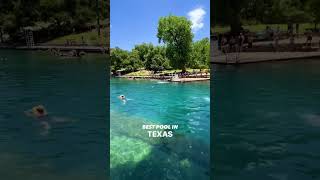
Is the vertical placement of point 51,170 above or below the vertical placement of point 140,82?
below

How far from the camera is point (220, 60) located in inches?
255

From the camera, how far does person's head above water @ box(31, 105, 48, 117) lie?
604cm

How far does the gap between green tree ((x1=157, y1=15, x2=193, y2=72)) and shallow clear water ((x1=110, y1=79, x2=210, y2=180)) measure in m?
0.38

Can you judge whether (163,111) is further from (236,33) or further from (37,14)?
(37,14)

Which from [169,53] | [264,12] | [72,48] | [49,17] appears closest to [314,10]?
[264,12]

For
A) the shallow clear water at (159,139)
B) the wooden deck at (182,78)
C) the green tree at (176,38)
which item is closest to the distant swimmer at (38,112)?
the shallow clear water at (159,139)

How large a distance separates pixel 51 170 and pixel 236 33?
2848 millimetres

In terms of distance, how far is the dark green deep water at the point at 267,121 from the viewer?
587cm

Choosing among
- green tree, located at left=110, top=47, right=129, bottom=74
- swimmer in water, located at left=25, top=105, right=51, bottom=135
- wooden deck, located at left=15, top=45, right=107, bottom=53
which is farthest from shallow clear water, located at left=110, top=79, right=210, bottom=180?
swimmer in water, located at left=25, top=105, right=51, bottom=135

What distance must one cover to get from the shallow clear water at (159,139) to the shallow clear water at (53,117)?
286 millimetres

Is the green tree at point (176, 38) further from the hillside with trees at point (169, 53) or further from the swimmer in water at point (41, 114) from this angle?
the swimmer in water at point (41, 114)

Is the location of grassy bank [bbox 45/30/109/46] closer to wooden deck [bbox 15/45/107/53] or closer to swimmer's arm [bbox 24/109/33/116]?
wooden deck [bbox 15/45/107/53]

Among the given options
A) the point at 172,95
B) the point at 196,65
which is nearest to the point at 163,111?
the point at 172,95

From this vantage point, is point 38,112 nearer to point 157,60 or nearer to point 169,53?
point 157,60
